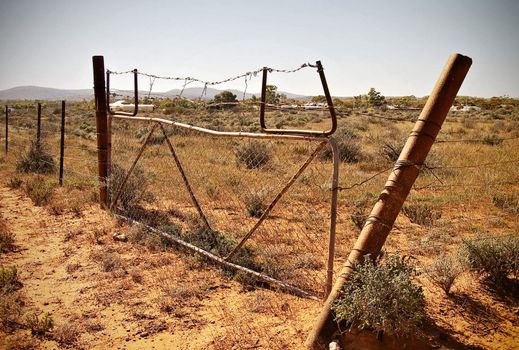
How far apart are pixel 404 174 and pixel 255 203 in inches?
187

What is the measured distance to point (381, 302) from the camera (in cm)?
312

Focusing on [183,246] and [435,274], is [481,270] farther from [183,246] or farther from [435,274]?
[183,246]

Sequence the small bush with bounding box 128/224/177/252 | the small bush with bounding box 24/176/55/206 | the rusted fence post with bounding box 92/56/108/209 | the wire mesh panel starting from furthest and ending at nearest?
1. the small bush with bounding box 24/176/55/206
2. the rusted fence post with bounding box 92/56/108/209
3. the small bush with bounding box 128/224/177/252
4. the wire mesh panel

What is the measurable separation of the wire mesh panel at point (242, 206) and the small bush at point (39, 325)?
2.22m

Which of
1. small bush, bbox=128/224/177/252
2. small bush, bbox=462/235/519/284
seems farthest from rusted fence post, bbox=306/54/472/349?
small bush, bbox=128/224/177/252

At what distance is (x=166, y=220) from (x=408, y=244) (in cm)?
455

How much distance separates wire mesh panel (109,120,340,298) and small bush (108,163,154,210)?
0.8 inches

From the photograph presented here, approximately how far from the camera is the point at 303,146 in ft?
47.2

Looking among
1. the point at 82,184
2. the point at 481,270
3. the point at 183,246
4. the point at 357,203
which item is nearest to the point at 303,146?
the point at 357,203

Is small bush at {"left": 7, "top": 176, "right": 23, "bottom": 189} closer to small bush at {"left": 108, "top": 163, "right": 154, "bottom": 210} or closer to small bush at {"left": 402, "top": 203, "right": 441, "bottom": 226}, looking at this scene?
small bush at {"left": 108, "top": 163, "right": 154, "bottom": 210}

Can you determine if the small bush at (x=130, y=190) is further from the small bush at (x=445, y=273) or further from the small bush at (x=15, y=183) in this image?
the small bush at (x=445, y=273)

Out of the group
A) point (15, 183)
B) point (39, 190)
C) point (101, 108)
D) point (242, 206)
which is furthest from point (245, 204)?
point (15, 183)

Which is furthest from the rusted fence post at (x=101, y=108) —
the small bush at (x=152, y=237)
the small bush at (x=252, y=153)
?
the small bush at (x=252, y=153)

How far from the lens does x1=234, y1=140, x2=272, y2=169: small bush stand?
1126 cm
